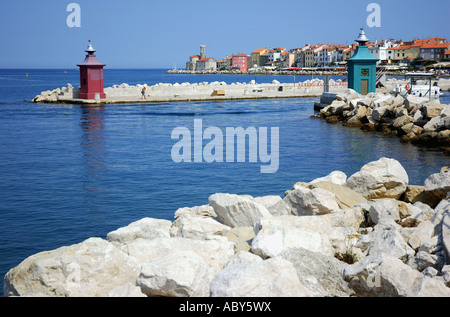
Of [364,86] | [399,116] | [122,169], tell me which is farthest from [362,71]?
[122,169]

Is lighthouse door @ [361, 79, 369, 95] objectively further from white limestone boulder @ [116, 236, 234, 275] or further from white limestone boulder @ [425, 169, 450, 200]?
white limestone boulder @ [116, 236, 234, 275]

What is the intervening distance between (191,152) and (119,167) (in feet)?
12.3

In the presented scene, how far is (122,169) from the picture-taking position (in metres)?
17.7

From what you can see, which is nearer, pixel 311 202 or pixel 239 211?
pixel 239 211

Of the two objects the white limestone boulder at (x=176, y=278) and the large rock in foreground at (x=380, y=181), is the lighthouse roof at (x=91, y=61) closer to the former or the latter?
the large rock in foreground at (x=380, y=181)

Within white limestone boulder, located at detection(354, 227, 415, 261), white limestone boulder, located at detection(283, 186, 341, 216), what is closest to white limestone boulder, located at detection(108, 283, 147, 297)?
white limestone boulder, located at detection(354, 227, 415, 261)

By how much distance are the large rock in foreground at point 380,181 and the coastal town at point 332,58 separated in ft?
264

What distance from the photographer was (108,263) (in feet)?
19.5

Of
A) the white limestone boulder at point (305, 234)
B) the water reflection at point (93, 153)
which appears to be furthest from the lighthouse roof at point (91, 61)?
the white limestone boulder at point (305, 234)

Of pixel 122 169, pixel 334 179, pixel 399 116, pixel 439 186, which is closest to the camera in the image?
pixel 439 186

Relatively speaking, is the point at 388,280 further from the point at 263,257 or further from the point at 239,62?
the point at 239,62

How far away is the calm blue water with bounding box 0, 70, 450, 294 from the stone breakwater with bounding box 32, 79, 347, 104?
10658 mm

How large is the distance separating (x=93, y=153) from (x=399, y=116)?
44.6 feet

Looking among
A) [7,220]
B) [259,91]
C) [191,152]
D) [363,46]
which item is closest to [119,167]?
[191,152]
